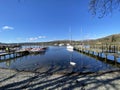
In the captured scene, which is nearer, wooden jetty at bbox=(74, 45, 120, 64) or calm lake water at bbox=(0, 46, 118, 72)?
calm lake water at bbox=(0, 46, 118, 72)

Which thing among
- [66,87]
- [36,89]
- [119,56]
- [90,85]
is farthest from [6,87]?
[119,56]

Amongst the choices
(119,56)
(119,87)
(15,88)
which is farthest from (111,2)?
(119,56)

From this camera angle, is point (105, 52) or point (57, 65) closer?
point (57, 65)

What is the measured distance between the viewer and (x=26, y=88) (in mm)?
5879

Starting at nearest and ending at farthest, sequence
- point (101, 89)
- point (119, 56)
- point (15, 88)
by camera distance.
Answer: point (101, 89) → point (15, 88) → point (119, 56)

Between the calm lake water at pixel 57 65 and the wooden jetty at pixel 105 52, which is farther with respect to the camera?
the wooden jetty at pixel 105 52

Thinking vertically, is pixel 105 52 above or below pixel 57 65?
above

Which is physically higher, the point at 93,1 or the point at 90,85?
the point at 93,1

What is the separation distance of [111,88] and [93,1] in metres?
3.80

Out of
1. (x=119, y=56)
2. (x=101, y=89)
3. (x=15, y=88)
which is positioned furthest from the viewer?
(x=119, y=56)

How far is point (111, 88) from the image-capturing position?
5660 mm

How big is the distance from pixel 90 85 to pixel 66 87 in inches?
44.7

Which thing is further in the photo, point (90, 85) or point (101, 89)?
point (90, 85)

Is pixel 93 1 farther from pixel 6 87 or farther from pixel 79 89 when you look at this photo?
pixel 6 87
